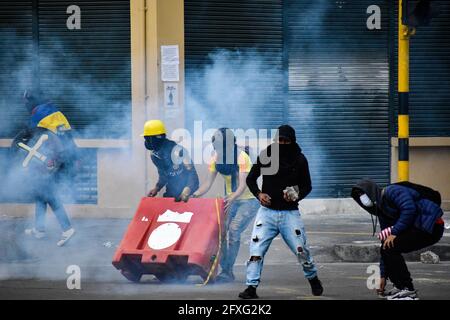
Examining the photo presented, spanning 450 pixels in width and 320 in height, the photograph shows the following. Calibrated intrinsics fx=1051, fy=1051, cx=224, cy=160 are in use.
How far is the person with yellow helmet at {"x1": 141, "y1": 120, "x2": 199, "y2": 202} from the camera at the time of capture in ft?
36.3

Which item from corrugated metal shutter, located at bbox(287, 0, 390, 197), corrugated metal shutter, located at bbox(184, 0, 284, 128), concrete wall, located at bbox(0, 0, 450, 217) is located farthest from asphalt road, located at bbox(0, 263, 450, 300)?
corrugated metal shutter, located at bbox(287, 0, 390, 197)

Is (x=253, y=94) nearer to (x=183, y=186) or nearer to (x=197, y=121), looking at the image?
(x=197, y=121)

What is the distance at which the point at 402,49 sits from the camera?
40.2 ft

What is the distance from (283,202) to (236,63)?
6.57 metres

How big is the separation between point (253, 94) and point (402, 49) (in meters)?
4.17

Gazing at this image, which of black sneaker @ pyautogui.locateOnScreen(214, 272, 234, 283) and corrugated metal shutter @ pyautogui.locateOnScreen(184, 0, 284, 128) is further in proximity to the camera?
corrugated metal shutter @ pyautogui.locateOnScreen(184, 0, 284, 128)

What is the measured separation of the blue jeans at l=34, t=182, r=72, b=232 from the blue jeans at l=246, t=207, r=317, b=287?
14.3 feet

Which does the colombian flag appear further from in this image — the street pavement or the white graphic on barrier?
the white graphic on barrier

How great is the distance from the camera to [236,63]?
1594cm

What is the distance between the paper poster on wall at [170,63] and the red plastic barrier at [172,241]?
5.20 metres

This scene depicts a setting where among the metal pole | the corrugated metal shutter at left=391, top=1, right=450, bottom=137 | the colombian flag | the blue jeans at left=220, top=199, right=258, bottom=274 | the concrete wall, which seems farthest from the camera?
the corrugated metal shutter at left=391, top=1, right=450, bottom=137

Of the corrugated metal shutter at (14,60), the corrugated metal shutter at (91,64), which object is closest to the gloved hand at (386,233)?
the corrugated metal shutter at (91,64)

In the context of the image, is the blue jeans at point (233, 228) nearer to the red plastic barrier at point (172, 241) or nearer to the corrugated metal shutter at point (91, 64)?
the red plastic barrier at point (172, 241)

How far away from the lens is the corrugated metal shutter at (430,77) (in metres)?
16.4
